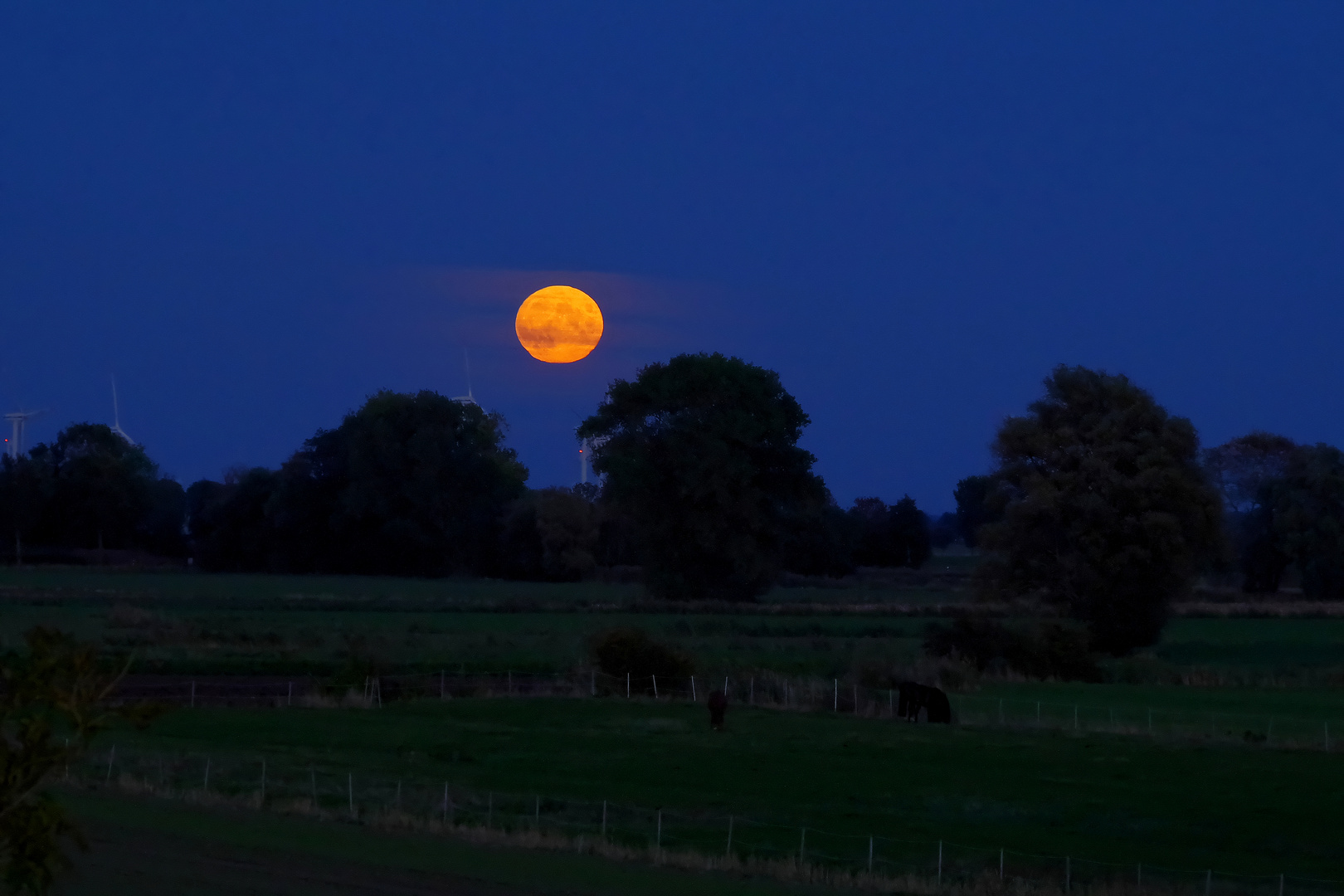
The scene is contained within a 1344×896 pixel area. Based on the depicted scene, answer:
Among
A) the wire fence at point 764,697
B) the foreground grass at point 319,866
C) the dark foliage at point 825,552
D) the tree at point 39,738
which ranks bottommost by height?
the foreground grass at point 319,866

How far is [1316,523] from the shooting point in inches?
3383

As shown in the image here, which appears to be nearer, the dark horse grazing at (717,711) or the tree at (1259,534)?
the dark horse grazing at (717,711)

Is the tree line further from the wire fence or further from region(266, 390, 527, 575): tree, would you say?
the wire fence

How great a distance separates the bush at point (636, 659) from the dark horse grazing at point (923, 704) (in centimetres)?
856

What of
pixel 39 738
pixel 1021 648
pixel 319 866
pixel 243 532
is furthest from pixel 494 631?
pixel 243 532

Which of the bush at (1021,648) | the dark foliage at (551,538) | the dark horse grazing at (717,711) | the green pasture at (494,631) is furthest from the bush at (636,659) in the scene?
the dark foliage at (551,538)

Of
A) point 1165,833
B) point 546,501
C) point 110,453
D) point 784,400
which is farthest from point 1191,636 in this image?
point 110,453

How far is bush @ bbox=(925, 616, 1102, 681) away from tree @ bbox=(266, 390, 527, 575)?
225 feet

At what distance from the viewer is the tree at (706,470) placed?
7281 cm

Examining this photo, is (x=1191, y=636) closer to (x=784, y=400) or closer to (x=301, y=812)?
(x=784, y=400)

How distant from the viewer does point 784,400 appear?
77.2 m

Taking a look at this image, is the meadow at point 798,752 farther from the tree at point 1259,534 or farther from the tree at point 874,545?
the tree at point 874,545

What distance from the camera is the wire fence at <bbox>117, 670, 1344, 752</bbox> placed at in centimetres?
3247

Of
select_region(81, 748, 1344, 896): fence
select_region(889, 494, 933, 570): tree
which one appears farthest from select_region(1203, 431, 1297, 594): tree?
select_region(81, 748, 1344, 896): fence
